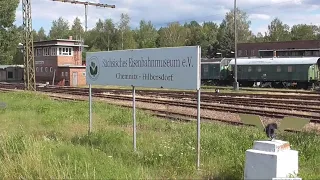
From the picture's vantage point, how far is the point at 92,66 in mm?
9352

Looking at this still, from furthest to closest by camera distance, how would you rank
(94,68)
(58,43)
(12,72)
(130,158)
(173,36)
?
(173,36) < (12,72) < (58,43) < (94,68) < (130,158)

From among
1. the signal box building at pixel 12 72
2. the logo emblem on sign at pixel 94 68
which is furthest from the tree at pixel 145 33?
the logo emblem on sign at pixel 94 68

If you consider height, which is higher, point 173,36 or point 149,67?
point 173,36

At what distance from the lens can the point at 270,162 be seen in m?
4.83

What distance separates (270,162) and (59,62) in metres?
58.4

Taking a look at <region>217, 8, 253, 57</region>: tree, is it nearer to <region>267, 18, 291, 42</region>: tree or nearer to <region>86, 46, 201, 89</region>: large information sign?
<region>267, 18, 291, 42</region>: tree

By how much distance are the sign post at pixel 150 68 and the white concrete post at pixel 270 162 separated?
4.07 ft

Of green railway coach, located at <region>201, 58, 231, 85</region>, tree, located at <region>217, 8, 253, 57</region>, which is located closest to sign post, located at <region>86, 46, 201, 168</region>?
green railway coach, located at <region>201, 58, 231, 85</region>

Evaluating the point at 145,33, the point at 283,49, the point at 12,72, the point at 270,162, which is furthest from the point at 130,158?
the point at 145,33

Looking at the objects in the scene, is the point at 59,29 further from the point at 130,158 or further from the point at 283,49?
the point at 130,158

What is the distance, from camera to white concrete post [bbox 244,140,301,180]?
4.81m

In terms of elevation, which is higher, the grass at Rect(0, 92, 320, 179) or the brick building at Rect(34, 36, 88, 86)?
the brick building at Rect(34, 36, 88, 86)

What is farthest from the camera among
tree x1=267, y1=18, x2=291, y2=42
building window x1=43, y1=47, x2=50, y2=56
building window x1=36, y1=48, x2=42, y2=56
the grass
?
tree x1=267, y1=18, x2=291, y2=42

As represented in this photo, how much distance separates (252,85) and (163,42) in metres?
60.7
